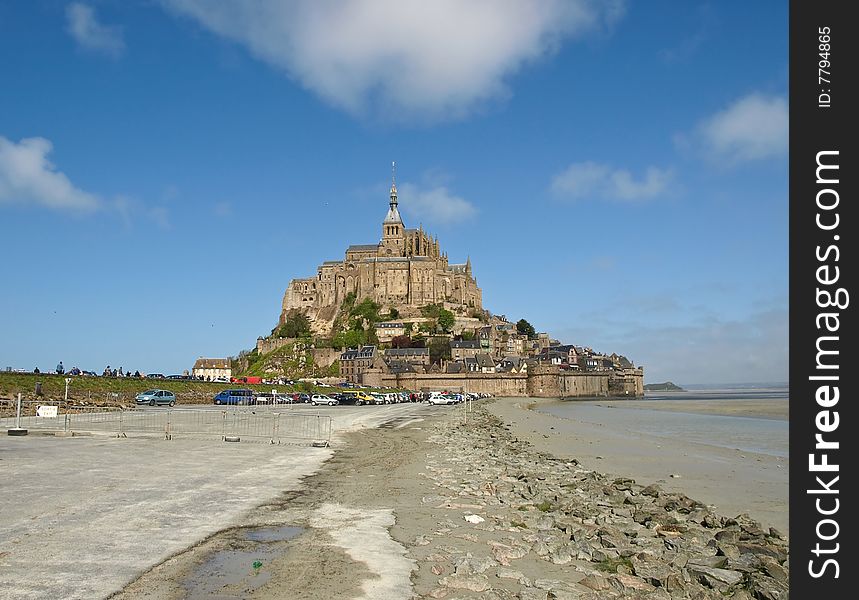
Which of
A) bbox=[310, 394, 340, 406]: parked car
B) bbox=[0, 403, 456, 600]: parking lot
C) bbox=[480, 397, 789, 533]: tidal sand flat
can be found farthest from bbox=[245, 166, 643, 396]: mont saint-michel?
bbox=[0, 403, 456, 600]: parking lot

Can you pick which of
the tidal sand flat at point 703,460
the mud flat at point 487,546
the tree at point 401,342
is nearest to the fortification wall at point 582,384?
the tree at point 401,342

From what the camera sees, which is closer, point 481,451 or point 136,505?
point 136,505

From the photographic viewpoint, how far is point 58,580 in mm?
6699

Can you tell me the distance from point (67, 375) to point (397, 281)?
11061 cm

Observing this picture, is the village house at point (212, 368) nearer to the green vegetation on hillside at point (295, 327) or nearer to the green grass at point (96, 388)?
the green vegetation on hillside at point (295, 327)

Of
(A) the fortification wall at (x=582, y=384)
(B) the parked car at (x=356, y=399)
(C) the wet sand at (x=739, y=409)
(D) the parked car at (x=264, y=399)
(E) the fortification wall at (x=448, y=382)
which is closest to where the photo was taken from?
(C) the wet sand at (x=739, y=409)

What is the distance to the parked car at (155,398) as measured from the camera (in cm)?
4834

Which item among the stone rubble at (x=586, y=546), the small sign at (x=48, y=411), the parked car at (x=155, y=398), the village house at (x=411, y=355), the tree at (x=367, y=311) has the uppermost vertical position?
the tree at (x=367, y=311)

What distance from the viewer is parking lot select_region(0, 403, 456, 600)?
23.4ft

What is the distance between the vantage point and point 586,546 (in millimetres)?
8828

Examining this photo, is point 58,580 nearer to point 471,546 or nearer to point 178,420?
point 471,546

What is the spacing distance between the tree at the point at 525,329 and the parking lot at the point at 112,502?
14748 centimetres

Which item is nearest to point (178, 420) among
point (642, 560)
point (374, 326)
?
point (642, 560)

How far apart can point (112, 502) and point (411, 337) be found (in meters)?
133
